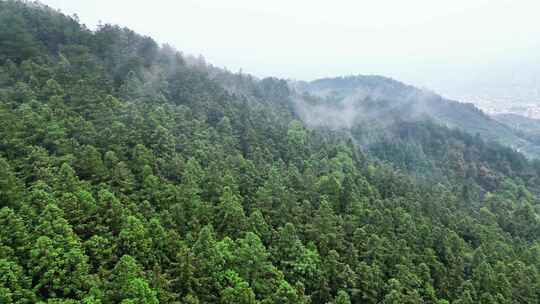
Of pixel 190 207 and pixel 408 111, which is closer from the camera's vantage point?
pixel 190 207

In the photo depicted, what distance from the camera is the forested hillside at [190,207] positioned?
25.1 meters

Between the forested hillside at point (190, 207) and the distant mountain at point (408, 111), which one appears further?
the distant mountain at point (408, 111)

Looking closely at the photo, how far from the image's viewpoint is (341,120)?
356 feet

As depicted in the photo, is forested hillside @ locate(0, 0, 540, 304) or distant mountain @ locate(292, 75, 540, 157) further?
distant mountain @ locate(292, 75, 540, 157)

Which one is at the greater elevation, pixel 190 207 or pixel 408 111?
pixel 408 111

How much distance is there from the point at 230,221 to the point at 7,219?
1528 centimetres

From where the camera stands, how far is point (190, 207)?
33781 mm

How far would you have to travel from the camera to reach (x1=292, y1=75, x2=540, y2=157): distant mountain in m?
116

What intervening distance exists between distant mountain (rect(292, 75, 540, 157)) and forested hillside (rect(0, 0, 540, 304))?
4382 cm

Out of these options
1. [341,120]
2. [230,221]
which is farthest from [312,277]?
[341,120]

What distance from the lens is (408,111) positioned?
130750mm

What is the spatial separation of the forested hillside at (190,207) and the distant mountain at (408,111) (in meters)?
43.8

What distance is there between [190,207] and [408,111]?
110059mm

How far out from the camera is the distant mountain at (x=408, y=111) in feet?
380
